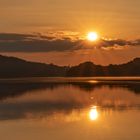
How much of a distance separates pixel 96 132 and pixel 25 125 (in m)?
3.94

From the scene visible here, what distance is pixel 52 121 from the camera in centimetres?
2484

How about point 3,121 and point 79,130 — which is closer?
point 79,130

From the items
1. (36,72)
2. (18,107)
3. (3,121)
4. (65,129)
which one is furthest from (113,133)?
(36,72)

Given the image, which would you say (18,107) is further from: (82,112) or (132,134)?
(132,134)

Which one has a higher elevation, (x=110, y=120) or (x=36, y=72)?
(x=36, y=72)

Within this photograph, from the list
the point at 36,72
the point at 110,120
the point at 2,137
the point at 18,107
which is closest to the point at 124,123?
the point at 110,120

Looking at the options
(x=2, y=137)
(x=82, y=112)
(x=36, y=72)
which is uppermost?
(x=36, y=72)

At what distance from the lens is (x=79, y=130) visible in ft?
71.9

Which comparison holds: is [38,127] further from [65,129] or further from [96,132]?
[96,132]

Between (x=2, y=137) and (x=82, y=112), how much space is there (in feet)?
31.3

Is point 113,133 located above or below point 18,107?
below

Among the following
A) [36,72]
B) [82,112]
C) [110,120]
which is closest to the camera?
[110,120]

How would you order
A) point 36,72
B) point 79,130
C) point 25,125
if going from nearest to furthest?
1. point 79,130
2. point 25,125
3. point 36,72

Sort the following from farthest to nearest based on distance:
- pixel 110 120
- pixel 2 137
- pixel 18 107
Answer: pixel 18 107
pixel 110 120
pixel 2 137
